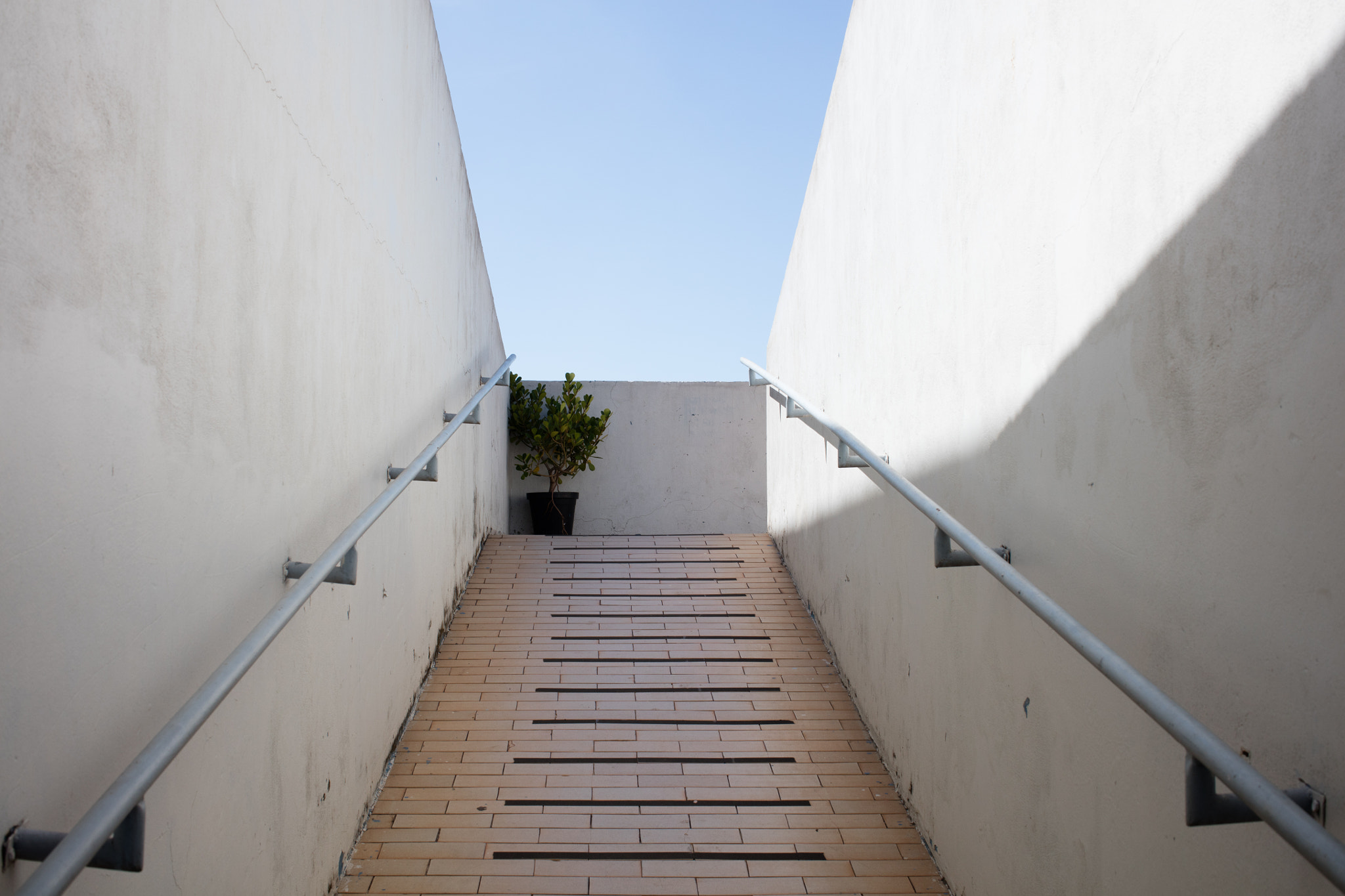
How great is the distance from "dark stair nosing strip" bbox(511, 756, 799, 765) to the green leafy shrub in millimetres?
3849

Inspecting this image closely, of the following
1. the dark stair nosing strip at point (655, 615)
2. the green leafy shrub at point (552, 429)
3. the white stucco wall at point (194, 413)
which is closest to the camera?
the white stucco wall at point (194, 413)

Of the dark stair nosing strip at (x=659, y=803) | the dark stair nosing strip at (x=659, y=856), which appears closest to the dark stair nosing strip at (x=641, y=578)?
the dark stair nosing strip at (x=659, y=803)

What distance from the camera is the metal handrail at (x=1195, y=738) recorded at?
2.85 feet

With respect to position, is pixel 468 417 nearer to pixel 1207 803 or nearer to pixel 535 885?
pixel 535 885

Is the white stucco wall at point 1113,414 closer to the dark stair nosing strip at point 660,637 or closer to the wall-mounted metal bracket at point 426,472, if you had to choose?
the dark stair nosing strip at point 660,637

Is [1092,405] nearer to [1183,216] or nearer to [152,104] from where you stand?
[1183,216]

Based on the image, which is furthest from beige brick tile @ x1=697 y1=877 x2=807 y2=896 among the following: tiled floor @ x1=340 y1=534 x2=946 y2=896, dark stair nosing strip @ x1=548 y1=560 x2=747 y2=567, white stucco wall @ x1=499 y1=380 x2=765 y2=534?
white stucco wall @ x1=499 y1=380 x2=765 y2=534

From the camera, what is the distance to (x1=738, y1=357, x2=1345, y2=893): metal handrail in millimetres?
868

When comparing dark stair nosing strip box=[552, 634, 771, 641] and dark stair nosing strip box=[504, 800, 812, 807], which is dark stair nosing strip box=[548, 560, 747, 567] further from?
dark stair nosing strip box=[504, 800, 812, 807]

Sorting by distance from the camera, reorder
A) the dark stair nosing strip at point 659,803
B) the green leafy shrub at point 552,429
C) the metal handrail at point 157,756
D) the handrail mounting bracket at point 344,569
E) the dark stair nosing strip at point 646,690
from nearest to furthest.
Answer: the metal handrail at point 157,756
the handrail mounting bracket at point 344,569
the dark stair nosing strip at point 659,803
the dark stair nosing strip at point 646,690
the green leafy shrub at point 552,429

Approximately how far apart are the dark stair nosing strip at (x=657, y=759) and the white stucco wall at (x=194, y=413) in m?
0.51

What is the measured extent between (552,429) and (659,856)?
14.5 ft

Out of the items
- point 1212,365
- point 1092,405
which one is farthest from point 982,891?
point 1212,365

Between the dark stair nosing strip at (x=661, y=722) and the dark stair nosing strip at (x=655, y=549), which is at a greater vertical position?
the dark stair nosing strip at (x=655, y=549)
